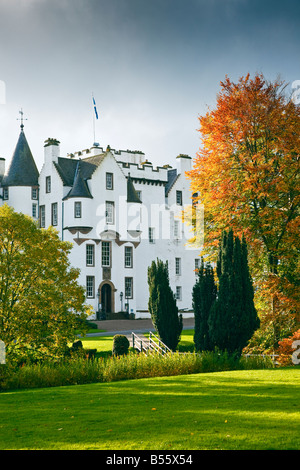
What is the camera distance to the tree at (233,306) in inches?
850

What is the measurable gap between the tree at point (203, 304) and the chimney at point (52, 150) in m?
34.1

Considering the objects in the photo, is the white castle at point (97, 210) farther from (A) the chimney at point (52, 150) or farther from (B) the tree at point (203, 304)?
(B) the tree at point (203, 304)

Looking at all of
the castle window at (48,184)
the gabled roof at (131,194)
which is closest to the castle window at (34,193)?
the castle window at (48,184)

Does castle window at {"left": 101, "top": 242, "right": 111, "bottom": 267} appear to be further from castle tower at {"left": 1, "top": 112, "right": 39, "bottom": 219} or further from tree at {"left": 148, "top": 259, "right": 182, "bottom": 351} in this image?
tree at {"left": 148, "top": 259, "right": 182, "bottom": 351}

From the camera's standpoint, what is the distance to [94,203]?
53469mm

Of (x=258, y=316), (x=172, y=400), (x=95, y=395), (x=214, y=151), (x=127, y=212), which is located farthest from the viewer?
(x=127, y=212)

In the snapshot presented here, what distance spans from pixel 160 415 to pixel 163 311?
60.1 ft

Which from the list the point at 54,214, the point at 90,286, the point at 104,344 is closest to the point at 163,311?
the point at 104,344

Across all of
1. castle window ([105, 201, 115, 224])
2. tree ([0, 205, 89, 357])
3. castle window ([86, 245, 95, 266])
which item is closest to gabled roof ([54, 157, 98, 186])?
castle window ([105, 201, 115, 224])

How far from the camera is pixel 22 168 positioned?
56.1 m
